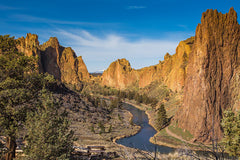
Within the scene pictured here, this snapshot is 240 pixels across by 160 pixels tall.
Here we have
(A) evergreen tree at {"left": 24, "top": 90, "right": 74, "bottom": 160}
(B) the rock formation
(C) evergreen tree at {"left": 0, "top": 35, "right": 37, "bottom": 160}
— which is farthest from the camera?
(B) the rock formation

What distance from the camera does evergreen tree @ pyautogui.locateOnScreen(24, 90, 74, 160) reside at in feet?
39.5

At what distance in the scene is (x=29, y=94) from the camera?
1462 cm

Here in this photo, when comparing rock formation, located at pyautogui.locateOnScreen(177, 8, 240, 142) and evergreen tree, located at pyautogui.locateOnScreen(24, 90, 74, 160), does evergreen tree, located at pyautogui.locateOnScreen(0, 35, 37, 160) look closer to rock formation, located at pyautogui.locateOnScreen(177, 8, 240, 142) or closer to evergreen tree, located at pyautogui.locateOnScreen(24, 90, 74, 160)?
evergreen tree, located at pyautogui.locateOnScreen(24, 90, 74, 160)

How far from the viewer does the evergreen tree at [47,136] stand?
39.5 feet

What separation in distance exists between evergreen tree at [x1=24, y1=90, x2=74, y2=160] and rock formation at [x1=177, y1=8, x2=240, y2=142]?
43780 millimetres

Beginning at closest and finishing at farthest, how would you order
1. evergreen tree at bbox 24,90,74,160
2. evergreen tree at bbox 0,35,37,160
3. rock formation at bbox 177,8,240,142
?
evergreen tree at bbox 24,90,74,160, evergreen tree at bbox 0,35,37,160, rock formation at bbox 177,8,240,142

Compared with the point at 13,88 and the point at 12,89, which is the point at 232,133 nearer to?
the point at 12,89

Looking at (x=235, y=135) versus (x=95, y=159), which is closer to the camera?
(x=235, y=135)

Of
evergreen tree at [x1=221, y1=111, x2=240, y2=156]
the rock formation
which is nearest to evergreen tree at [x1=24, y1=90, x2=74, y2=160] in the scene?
evergreen tree at [x1=221, y1=111, x2=240, y2=156]

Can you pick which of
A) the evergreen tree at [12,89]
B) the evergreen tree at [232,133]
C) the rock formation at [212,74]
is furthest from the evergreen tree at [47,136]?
the rock formation at [212,74]

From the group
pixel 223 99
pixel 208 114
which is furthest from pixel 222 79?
pixel 208 114

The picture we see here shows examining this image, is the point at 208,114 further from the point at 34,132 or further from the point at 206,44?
the point at 34,132

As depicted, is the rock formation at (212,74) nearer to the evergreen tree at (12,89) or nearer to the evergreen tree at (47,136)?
the evergreen tree at (47,136)

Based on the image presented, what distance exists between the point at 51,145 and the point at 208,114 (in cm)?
4630
